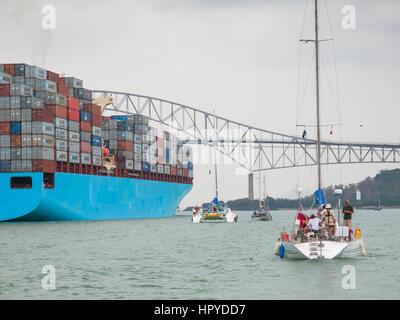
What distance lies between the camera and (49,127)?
282ft

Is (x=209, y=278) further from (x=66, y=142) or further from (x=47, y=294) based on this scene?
(x=66, y=142)

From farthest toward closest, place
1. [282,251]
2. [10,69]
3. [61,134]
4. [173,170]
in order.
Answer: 1. [173,170]
2. [10,69]
3. [61,134]
4. [282,251]

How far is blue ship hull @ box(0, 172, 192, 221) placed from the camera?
8594 centimetres

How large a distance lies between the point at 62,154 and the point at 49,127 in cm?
545

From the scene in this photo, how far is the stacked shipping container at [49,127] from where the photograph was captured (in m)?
84.4

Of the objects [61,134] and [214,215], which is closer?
[61,134]

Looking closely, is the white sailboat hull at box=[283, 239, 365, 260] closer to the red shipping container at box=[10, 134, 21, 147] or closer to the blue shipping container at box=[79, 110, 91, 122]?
the red shipping container at box=[10, 134, 21, 147]

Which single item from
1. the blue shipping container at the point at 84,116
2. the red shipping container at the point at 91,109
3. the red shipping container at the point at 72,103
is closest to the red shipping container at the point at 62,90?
the red shipping container at the point at 72,103

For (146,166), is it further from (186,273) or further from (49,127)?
(186,273)

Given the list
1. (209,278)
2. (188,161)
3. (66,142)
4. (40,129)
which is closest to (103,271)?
(209,278)

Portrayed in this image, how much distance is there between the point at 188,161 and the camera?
149 metres

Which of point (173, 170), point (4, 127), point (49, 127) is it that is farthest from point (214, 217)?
point (173, 170)

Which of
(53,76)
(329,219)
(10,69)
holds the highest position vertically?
(10,69)

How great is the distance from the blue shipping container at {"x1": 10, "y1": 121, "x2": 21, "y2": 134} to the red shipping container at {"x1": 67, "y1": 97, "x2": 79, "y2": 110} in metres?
9.56
